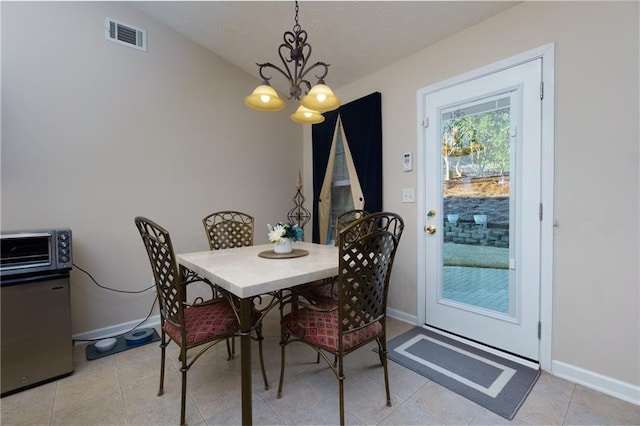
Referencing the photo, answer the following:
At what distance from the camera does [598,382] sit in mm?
1679

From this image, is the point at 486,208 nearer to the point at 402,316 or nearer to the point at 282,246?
the point at 402,316

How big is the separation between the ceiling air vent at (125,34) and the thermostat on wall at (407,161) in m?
2.58

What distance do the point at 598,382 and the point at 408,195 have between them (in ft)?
5.62

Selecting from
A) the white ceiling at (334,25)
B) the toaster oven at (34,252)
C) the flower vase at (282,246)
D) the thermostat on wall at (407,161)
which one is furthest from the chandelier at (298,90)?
the toaster oven at (34,252)

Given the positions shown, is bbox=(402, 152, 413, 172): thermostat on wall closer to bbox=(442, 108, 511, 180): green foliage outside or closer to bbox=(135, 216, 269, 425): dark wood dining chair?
bbox=(442, 108, 511, 180): green foliage outside

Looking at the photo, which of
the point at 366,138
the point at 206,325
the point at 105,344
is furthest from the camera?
the point at 366,138

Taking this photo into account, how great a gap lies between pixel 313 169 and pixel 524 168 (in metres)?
2.26

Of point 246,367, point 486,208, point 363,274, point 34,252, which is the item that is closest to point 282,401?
point 246,367

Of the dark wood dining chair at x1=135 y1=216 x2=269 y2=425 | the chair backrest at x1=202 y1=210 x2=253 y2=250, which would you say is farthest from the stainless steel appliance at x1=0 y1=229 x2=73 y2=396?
the chair backrest at x1=202 y1=210 x2=253 y2=250

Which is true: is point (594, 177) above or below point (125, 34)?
below

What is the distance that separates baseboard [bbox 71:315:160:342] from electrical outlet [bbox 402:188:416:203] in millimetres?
2611

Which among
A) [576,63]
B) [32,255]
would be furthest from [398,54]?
[32,255]

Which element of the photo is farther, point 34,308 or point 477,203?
point 477,203

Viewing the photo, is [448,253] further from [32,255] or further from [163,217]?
[32,255]
